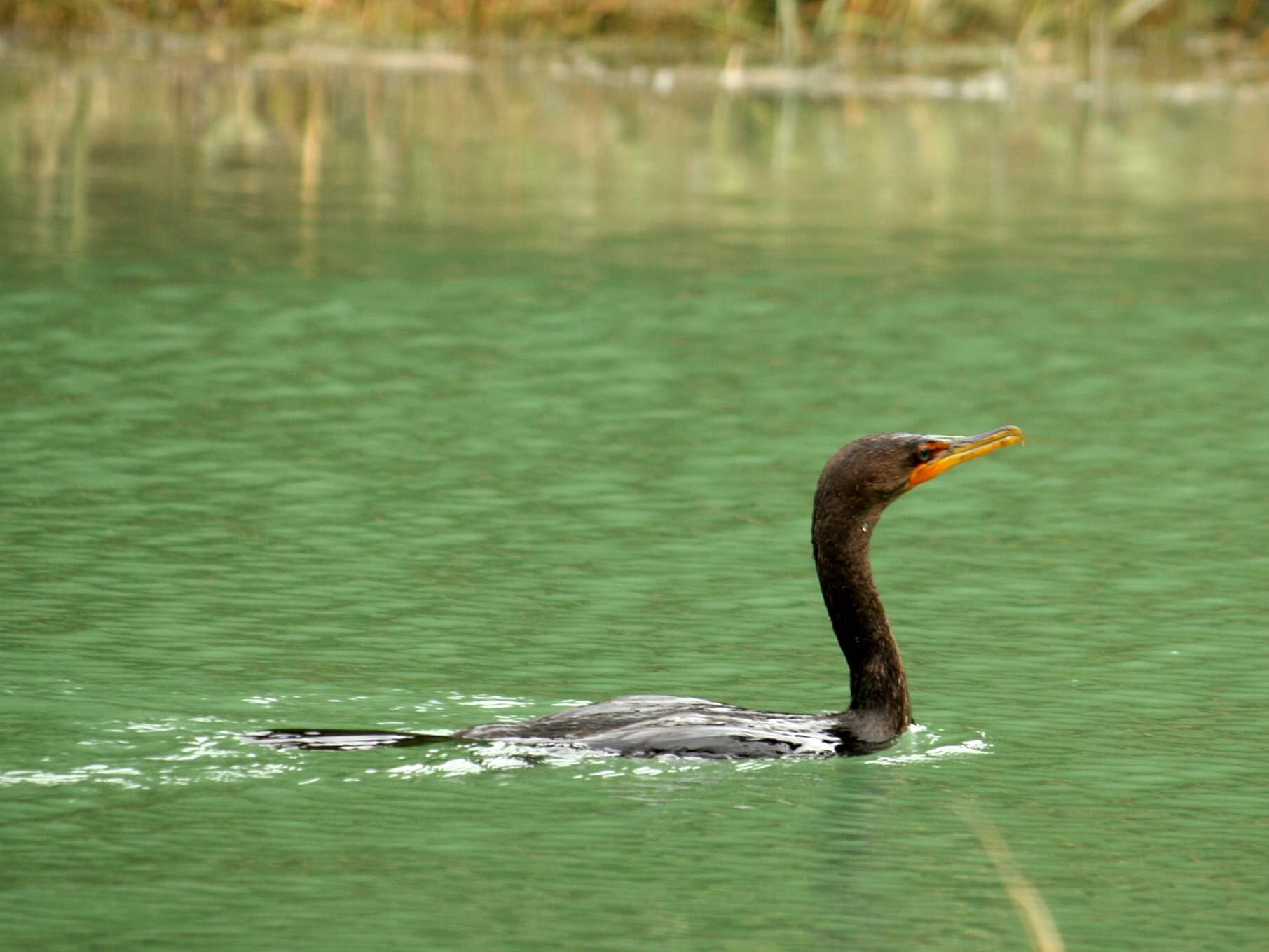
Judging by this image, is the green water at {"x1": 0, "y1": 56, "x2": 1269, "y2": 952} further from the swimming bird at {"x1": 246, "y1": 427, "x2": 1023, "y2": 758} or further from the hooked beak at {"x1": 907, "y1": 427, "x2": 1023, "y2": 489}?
the hooked beak at {"x1": 907, "y1": 427, "x2": 1023, "y2": 489}

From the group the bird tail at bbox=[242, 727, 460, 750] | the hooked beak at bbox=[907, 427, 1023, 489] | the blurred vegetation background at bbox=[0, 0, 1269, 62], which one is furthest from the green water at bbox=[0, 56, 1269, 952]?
the blurred vegetation background at bbox=[0, 0, 1269, 62]

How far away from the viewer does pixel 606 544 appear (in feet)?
29.8

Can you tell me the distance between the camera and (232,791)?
6035mm

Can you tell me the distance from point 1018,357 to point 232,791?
24.5 feet

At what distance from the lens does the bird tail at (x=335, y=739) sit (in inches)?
248

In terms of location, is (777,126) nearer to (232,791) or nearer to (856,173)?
(856,173)

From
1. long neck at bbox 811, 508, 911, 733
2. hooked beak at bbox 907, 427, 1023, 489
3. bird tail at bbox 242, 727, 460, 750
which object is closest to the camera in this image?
bird tail at bbox 242, 727, 460, 750

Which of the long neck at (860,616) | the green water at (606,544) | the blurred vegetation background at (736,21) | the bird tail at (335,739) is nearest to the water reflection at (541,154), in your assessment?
the green water at (606,544)

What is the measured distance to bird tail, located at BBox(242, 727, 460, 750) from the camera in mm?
6305

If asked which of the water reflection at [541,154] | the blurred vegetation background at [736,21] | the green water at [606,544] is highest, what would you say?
the blurred vegetation background at [736,21]

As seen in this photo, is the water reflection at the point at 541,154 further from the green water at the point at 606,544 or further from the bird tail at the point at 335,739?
the bird tail at the point at 335,739

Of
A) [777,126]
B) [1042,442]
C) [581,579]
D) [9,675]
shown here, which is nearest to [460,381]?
[1042,442]

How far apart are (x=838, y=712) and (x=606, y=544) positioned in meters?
2.16

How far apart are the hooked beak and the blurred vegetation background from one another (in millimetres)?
19586
